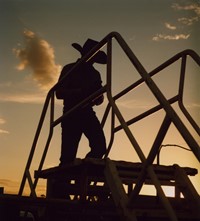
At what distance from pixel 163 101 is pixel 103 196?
2.70 meters

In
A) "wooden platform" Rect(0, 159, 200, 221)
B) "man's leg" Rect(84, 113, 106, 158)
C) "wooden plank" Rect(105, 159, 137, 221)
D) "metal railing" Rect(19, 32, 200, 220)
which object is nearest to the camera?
"metal railing" Rect(19, 32, 200, 220)

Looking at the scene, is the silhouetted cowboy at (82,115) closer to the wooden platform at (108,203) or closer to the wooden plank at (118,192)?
the wooden platform at (108,203)

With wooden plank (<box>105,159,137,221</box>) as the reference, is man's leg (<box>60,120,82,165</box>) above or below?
above

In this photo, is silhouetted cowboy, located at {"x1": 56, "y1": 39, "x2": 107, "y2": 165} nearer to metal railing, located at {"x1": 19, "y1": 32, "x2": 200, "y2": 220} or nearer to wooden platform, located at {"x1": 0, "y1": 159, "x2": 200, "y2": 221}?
metal railing, located at {"x1": 19, "y1": 32, "x2": 200, "y2": 220}

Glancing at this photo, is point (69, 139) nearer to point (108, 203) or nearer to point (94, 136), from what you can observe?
point (94, 136)

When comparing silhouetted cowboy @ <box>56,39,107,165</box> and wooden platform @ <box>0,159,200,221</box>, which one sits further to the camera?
silhouetted cowboy @ <box>56,39,107,165</box>

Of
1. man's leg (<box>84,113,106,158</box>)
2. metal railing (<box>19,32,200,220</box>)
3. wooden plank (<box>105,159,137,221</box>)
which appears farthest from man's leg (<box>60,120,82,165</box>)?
wooden plank (<box>105,159,137,221</box>)

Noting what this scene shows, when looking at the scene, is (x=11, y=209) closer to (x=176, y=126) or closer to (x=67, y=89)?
(x=176, y=126)

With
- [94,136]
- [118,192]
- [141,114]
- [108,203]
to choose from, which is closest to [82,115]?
[94,136]

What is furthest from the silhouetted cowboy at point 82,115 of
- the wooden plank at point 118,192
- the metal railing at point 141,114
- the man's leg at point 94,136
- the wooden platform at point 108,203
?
the wooden plank at point 118,192

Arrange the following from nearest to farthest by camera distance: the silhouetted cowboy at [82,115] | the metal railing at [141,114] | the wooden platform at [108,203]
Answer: the metal railing at [141,114], the wooden platform at [108,203], the silhouetted cowboy at [82,115]

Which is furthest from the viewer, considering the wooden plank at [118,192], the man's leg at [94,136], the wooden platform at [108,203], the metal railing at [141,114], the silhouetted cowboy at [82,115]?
the man's leg at [94,136]

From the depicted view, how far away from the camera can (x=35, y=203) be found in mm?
3990

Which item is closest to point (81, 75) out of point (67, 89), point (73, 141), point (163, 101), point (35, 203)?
point (67, 89)
